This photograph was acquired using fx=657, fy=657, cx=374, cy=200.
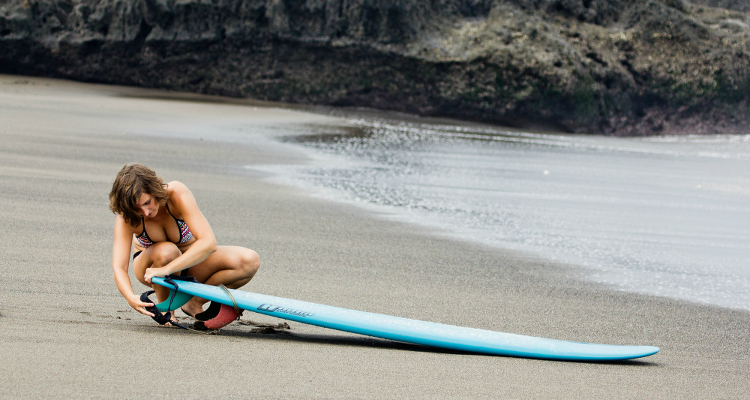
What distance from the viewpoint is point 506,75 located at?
1644 cm

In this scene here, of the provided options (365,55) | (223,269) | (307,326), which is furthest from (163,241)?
(365,55)

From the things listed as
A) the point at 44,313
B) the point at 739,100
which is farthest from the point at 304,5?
the point at 44,313

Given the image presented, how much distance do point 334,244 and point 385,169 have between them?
381 cm

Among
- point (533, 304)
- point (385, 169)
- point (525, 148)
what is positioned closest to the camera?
point (533, 304)

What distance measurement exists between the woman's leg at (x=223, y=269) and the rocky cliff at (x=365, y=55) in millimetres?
13983

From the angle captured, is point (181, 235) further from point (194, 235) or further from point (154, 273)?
point (154, 273)

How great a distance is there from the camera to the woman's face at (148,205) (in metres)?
2.86

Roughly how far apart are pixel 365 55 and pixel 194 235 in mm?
14434

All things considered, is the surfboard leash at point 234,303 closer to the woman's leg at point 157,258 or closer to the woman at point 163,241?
the woman at point 163,241

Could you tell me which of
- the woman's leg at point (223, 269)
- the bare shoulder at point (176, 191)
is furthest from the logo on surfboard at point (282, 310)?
the bare shoulder at point (176, 191)

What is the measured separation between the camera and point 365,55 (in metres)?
17.0

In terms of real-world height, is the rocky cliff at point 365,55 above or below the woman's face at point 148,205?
above

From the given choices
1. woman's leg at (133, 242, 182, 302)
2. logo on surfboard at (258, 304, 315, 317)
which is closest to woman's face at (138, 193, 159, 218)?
woman's leg at (133, 242, 182, 302)

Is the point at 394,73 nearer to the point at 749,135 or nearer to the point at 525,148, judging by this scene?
the point at 525,148
